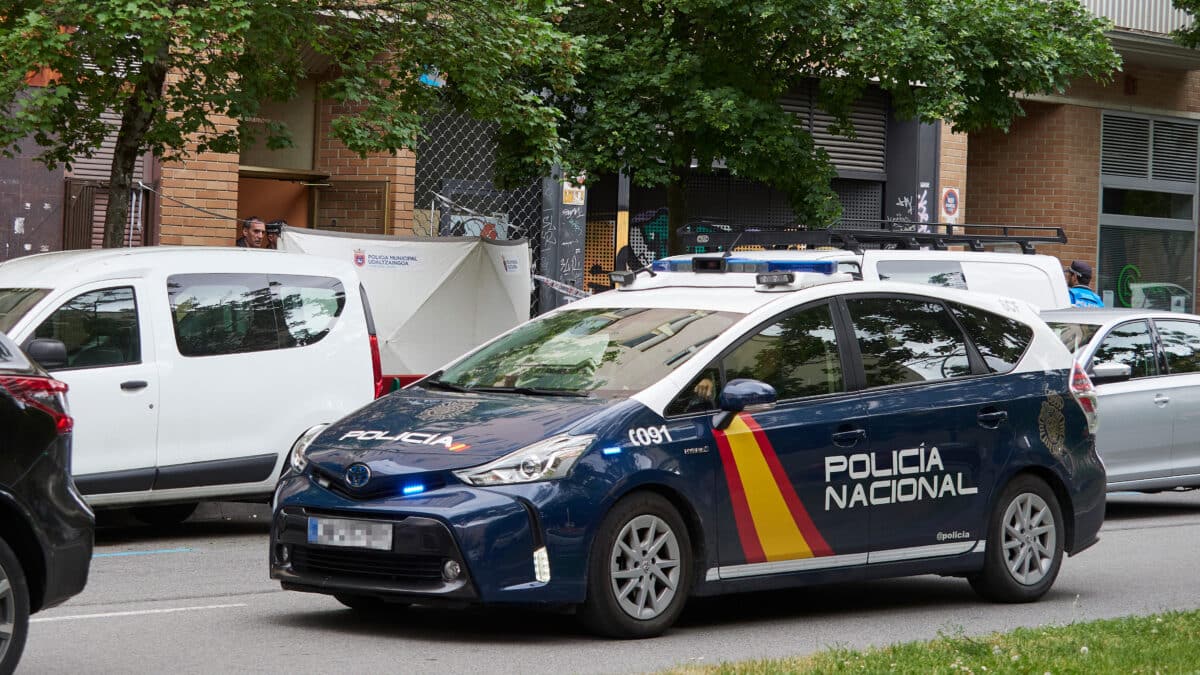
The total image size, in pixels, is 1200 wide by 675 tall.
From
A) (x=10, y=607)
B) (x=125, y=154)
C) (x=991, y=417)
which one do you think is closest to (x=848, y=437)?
(x=991, y=417)

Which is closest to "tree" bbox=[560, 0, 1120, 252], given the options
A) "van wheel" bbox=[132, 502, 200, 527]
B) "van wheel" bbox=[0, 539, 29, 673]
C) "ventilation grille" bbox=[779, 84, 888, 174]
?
"van wheel" bbox=[132, 502, 200, 527]

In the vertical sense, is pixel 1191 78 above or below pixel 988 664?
above

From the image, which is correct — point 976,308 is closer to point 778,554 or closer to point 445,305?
point 778,554

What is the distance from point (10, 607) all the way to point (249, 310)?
5.50 meters

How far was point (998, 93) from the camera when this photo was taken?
15.8 m

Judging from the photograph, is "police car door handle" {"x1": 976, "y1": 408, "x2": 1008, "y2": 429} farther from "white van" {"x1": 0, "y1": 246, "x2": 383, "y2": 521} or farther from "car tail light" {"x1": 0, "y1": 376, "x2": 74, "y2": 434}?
"white van" {"x1": 0, "y1": 246, "x2": 383, "y2": 521}

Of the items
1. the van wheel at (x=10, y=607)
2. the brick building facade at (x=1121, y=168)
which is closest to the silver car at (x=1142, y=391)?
the van wheel at (x=10, y=607)

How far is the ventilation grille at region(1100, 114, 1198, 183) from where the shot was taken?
26.3 meters

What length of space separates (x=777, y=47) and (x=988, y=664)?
9.36 metres

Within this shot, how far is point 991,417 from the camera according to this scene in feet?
28.6

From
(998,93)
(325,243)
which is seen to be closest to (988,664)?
(325,243)

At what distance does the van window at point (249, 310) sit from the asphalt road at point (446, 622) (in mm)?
1295

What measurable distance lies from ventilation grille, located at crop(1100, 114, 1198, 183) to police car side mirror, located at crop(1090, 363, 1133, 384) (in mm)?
13627

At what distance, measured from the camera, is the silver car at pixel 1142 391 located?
515 inches
